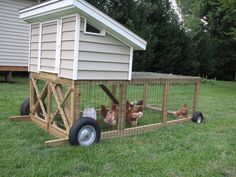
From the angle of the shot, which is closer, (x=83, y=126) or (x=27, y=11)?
(x=83, y=126)

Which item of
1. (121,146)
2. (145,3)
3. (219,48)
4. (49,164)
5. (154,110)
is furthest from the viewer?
(219,48)

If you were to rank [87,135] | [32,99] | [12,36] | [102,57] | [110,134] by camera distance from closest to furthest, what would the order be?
[87,135] → [102,57] → [110,134] → [32,99] → [12,36]

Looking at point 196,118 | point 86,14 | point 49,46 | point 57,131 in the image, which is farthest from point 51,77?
point 196,118

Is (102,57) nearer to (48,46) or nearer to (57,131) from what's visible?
(48,46)

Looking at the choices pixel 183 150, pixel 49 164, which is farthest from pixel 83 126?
pixel 183 150

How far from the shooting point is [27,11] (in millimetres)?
5770

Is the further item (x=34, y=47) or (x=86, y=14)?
(x=34, y=47)

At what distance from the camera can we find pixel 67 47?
15.9ft

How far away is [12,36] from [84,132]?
8.76 metres

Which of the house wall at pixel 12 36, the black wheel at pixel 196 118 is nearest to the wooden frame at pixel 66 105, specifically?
the black wheel at pixel 196 118

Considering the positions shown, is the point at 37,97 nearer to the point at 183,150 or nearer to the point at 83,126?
the point at 83,126

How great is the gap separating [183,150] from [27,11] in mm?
3503

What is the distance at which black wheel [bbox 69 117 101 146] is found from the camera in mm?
4605

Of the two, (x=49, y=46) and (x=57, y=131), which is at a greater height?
(x=49, y=46)
